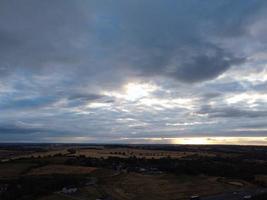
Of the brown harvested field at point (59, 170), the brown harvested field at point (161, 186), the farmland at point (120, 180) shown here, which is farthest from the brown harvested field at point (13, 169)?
the brown harvested field at point (161, 186)

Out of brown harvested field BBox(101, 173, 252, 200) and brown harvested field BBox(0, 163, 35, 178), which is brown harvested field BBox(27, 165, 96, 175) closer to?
brown harvested field BBox(0, 163, 35, 178)

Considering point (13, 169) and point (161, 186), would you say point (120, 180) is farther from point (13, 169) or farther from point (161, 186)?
point (13, 169)

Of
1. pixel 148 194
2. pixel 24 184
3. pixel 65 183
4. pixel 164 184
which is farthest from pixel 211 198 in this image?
pixel 24 184

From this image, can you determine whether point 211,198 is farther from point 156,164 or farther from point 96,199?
point 156,164

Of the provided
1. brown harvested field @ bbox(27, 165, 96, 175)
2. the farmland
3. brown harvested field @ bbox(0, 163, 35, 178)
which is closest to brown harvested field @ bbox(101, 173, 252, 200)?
the farmland

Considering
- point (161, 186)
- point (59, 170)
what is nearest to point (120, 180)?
point (161, 186)

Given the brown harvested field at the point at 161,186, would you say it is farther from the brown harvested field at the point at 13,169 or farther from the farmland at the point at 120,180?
the brown harvested field at the point at 13,169

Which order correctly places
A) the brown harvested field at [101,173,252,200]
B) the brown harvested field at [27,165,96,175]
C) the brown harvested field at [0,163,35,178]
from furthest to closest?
the brown harvested field at [27,165,96,175] → the brown harvested field at [0,163,35,178] → the brown harvested field at [101,173,252,200]
